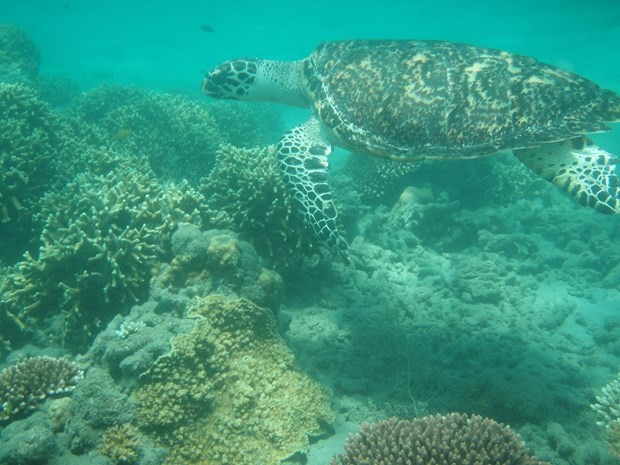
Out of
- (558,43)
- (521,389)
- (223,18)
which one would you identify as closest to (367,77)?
(521,389)

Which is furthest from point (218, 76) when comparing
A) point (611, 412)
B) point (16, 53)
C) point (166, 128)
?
point (16, 53)

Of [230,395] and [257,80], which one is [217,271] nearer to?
→ [230,395]

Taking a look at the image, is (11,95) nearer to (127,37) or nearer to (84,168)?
(84,168)

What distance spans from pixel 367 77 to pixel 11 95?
301 inches

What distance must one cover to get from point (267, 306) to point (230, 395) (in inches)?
41.6

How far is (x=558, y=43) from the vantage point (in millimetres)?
30094

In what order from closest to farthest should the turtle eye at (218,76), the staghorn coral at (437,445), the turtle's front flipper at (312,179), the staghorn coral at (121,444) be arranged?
the staghorn coral at (437,445), the staghorn coral at (121,444), the turtle's front flipper at (312,179), the turtle eye at (218,76)

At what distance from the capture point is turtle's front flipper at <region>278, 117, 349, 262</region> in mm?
4698

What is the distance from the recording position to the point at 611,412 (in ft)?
12.6

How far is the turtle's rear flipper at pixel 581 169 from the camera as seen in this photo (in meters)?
4.43

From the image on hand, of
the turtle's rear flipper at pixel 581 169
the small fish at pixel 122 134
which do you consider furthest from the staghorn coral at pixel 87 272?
the turtle's rear flipper at pixel 581 169

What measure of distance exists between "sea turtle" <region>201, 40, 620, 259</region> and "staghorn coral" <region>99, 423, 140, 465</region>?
286 cm

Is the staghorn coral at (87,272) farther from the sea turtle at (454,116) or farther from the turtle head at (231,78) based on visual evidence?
the turtle head at (231,78)

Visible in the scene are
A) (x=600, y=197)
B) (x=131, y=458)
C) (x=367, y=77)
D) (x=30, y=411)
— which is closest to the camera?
(x=131, y=458)
